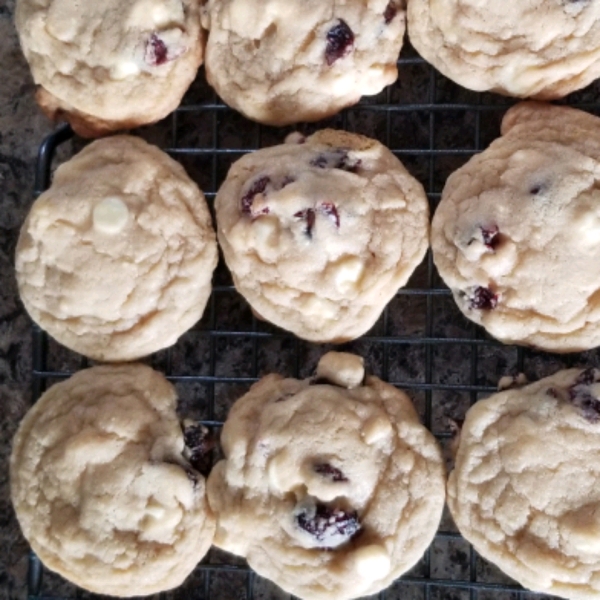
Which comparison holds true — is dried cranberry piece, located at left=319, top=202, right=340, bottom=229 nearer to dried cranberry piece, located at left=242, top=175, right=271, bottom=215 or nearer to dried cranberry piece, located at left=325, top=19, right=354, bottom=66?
dried cranberry piece, located at left=242, top=175, right=271, bottom=215

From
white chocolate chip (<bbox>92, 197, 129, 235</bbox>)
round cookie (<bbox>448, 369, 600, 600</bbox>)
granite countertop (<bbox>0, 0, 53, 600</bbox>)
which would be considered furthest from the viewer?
granite countertop (<bbox>0, 0, 53, 600</bbox>)

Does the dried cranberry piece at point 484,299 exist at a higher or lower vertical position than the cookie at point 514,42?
lower

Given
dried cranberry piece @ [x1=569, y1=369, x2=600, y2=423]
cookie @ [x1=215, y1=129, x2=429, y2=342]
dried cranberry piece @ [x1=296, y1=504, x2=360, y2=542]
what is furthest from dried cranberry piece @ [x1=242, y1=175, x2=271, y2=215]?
dried cranberry piece @ [x1=569, y1=369, x2=600, y2=423]

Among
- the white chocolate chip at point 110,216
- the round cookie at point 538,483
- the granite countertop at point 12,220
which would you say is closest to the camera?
the round cookie at point 538,483

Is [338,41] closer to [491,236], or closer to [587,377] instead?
[491,236]

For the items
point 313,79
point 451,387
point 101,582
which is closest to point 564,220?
point 451,387

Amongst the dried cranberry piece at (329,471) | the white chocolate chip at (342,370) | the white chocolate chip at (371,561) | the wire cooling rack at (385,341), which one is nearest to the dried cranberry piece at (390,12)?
the wire cooling rack at (385,341)

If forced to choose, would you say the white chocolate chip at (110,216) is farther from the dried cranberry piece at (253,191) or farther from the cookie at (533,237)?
the cookie at (533,237)
